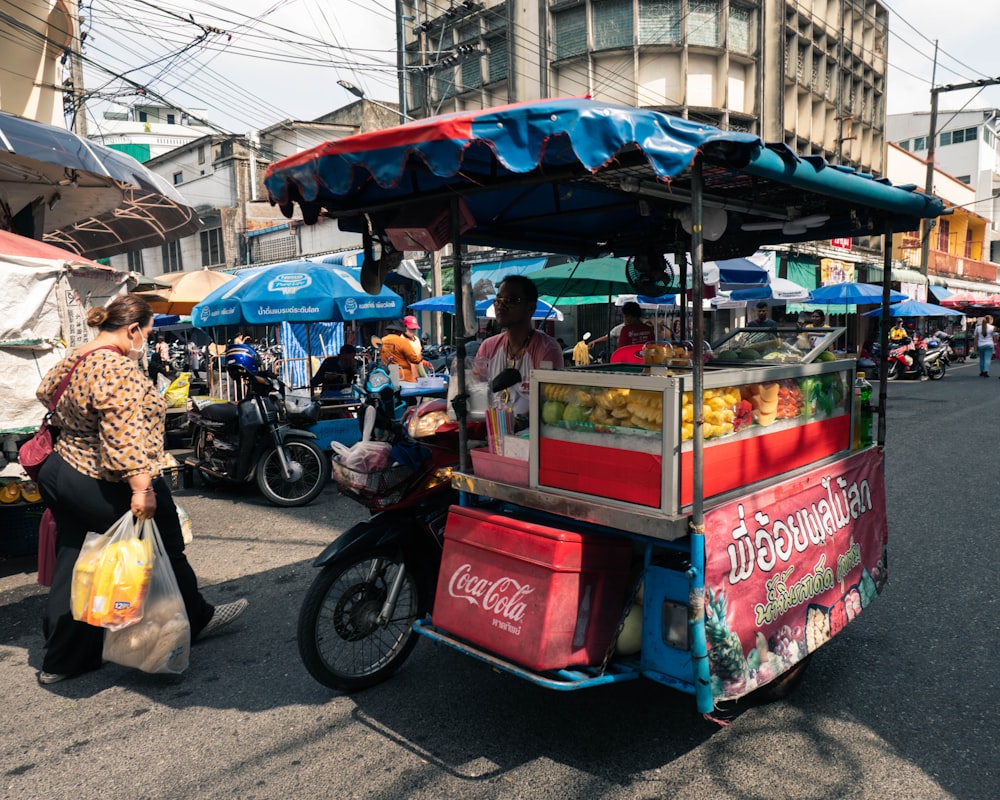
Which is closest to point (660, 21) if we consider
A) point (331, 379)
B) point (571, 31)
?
point (571, 31)

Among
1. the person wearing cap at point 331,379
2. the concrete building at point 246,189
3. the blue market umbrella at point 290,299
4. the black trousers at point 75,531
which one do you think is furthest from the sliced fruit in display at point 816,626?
the concrete building at point 246,189

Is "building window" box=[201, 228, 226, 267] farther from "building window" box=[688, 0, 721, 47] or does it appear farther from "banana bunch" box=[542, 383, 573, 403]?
"banana bunch" box=[542, 383, 573, 403]

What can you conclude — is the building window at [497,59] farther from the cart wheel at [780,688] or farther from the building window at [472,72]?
the cart wheel at [780,688]

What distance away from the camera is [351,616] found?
3355mm

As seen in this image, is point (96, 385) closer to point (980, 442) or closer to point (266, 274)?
point (266, 274)

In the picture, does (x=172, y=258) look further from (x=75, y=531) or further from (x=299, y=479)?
(x=75, y=531)

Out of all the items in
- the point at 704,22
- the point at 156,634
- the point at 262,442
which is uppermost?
the point at 704,22

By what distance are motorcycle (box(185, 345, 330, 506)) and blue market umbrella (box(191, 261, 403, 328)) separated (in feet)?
5.30

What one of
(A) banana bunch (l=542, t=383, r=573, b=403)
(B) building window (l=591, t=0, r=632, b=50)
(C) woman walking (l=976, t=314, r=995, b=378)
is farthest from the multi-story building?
(A) banana bunch (l=542, t=383, r=573, b=403)

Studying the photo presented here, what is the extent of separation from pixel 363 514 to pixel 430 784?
4150 mm

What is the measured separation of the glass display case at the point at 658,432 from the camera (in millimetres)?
2578

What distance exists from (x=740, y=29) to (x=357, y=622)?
21787 mm

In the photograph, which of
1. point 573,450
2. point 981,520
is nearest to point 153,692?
point 573,450

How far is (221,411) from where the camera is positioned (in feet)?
23.5
